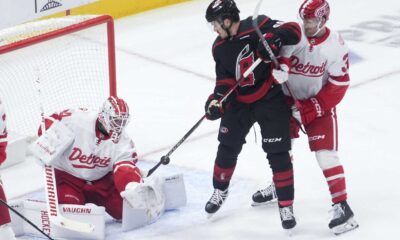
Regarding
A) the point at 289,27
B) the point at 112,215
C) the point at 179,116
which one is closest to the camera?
the point at 289,27

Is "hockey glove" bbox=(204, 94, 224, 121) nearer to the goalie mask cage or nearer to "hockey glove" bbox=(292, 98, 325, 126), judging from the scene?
"hockey glove" bbox=(292, 98, 325, 126)

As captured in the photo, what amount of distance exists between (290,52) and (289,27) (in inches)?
4.2

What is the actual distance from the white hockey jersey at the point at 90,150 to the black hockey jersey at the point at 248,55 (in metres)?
0.49

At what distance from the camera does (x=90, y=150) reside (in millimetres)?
4285

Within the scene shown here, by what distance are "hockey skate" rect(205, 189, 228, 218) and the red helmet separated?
853 mm

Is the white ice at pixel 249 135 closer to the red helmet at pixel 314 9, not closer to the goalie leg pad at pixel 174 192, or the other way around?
the goalie leg pad at pixel 174 192

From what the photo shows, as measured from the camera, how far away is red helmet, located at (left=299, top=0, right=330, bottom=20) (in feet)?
13.1

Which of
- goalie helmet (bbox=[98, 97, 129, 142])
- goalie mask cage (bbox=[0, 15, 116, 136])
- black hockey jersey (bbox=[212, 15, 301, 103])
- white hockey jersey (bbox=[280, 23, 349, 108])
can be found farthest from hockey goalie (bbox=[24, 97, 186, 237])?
goalie mask cage (bbox=[0, 15, 116, 136])

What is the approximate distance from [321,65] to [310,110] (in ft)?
0.60

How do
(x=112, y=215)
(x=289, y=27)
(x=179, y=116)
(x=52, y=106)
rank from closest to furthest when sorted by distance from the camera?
(x=289, y=27) < (x=112, y=215) < (x=52, y=106) < (x=179, y=116)

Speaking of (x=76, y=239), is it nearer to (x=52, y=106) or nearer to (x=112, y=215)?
(x=112, y=215)

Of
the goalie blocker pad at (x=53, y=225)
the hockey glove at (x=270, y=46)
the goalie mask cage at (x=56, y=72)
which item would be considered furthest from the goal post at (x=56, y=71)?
the hockey glove at (x=270, y=46)

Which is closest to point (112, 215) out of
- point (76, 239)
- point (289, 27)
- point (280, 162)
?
point (76, 239)

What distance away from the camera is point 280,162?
4.11 m
